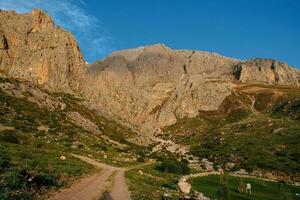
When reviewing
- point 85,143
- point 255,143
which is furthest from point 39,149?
point 255,143

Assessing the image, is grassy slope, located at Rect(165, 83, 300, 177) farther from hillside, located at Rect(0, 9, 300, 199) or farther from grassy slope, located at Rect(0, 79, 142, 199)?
grassy slope, located at Rect(0, 79, 142, 199)

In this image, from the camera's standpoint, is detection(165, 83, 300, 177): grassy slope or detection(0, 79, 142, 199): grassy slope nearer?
detection(0, 79, 142, 199): grassy slope

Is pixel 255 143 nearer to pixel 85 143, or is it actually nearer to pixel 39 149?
pixel 85 143

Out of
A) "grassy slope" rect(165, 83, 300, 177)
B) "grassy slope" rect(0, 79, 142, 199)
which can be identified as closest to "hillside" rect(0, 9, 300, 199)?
"grassy slope" rect(0, 79, 142, 199)

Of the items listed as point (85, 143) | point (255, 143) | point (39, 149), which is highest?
point (255, 143)

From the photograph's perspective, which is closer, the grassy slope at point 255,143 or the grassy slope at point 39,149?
the grassy slope at point 39,149

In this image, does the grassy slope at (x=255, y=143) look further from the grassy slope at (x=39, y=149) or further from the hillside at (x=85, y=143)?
the grassy slope at (x=39, y=149)

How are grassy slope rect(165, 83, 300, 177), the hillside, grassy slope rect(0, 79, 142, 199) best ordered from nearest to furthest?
grassy slope rect(0, 79, 142, 199) → the hillside → grassy slope rect(165, 83, 300, 177)

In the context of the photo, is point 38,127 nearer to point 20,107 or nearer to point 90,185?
point 20,107

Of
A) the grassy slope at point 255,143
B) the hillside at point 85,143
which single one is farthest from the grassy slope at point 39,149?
the grassy slope at point 255,143

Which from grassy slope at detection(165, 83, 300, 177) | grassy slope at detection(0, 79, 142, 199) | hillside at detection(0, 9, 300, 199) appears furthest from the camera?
grassy slope at detection(165, 83, 300, 177)

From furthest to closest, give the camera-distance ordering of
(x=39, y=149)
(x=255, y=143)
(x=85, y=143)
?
(x=255, y=143)
(x=85, y=143)
(x=39, y=149)

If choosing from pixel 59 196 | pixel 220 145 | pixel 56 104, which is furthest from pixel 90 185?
pixel 220 145

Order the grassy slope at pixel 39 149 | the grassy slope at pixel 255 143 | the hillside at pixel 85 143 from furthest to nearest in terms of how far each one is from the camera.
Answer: the grassy slope at pixel 255 143
the hillside at pixel 85 143
the grassy slope at pixel 39 149
